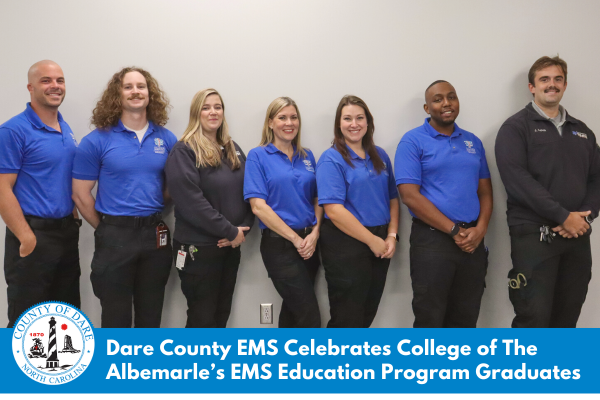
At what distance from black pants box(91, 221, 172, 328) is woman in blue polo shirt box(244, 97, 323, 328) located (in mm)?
622

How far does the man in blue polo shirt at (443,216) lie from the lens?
259 cm

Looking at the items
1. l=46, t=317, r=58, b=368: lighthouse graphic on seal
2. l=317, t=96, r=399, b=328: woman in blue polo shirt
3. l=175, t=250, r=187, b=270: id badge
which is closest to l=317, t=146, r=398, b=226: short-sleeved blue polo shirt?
l=317, t=96, r=399, b=328: woman in blue polo shirt

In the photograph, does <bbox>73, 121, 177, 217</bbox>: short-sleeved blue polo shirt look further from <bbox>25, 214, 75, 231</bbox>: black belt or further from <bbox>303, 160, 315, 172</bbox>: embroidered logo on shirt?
<bbox>303, 160, 315, 172</bbox>: embroidered logo on shirt

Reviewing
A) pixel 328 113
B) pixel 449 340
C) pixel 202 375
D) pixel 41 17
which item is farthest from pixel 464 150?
pixel 41 17

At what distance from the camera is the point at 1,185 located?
2477 millimetres

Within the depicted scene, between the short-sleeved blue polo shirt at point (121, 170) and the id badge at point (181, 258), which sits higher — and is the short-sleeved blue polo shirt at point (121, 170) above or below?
above

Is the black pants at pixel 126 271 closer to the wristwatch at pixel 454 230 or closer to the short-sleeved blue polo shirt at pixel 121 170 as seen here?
the short-sleeved blue polo shirt at pixel 121 170

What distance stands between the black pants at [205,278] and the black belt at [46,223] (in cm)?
65

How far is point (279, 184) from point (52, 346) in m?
1.44

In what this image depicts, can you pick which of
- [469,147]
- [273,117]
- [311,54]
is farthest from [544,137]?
[273,117]

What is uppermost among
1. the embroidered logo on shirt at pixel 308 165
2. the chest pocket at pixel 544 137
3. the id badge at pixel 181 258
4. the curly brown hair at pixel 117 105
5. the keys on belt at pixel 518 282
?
the curly brown hair at pixel 117 105

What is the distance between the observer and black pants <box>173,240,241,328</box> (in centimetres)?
252

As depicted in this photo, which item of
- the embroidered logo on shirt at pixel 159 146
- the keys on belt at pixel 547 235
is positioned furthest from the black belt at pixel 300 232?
the keys on belt at pixel 547 235

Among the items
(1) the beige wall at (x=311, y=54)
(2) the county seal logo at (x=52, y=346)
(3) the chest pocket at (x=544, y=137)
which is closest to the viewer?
(2) the county seal logo at (x=52, y=346)
